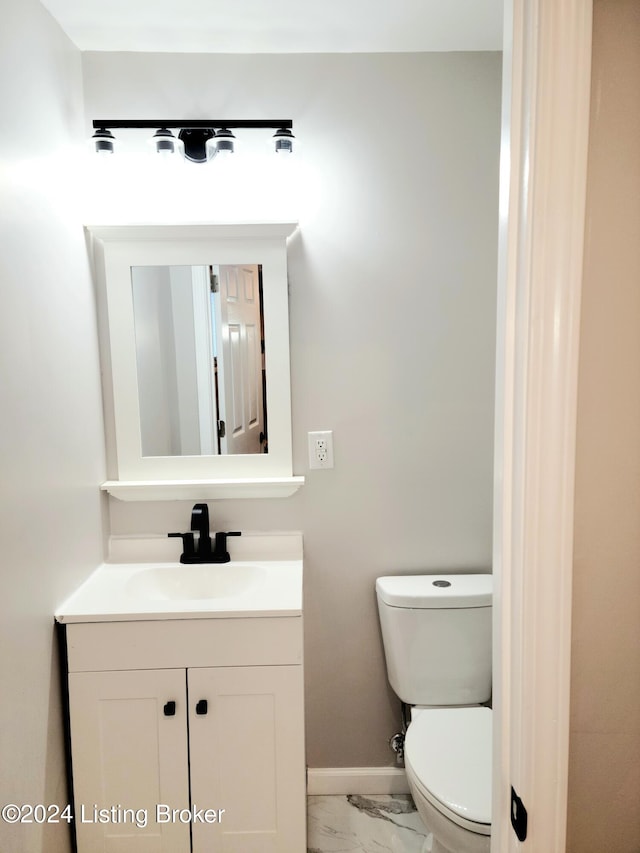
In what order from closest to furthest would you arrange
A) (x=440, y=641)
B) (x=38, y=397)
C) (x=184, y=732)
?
(x=38, y=397)
(x=184, y=732)
(x=440, y=641)

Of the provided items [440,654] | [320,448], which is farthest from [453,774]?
[320,448]

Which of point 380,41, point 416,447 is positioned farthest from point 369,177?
point 416,447

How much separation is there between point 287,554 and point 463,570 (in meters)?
0.60

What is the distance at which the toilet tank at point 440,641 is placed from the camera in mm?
1694

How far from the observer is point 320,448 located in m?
1.79

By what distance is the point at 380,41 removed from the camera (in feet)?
5.30

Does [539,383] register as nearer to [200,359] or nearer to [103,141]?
[200,359]

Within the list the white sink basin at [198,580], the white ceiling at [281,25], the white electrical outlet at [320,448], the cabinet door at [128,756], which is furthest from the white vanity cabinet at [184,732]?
the white ceiling at [281,25]

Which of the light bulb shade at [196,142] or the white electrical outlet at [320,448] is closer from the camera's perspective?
the light bulb shade at [196,142]

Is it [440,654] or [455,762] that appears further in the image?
[440,654]

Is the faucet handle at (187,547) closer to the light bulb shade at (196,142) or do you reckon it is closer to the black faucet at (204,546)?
the black faucet at (204,546)

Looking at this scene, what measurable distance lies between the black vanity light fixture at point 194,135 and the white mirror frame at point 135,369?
204 millimetres

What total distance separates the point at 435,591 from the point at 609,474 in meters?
1.12

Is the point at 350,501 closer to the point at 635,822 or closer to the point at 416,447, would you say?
the point at 416,447
